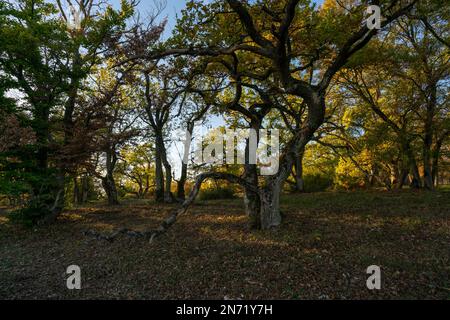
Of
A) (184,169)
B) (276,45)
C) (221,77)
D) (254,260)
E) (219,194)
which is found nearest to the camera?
(254,260)

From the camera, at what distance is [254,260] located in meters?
5.06

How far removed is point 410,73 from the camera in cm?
1217

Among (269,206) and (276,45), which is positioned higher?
(276,45)

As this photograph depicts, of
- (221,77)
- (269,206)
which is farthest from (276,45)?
(269,206)

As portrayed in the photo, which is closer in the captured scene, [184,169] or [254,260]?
[254,260]

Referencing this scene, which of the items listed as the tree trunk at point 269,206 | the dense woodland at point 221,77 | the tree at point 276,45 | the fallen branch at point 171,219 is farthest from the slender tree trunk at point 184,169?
the fallen branch at point 171,219

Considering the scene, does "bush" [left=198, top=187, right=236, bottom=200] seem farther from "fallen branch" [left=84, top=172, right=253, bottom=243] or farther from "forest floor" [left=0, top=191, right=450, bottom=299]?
"fallen branch" [left=84, top=172, right=253, bottom=243]

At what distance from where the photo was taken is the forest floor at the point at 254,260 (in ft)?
13.0

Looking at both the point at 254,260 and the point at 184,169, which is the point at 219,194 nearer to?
the point at 184,169

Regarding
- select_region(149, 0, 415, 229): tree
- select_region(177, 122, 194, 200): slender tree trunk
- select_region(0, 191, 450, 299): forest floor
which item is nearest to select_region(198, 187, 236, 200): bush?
select_region(177, 122, 194, 200): slender tree trunk

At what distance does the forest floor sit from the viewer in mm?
3965

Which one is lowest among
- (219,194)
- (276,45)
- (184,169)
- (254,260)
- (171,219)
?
(254,260)
